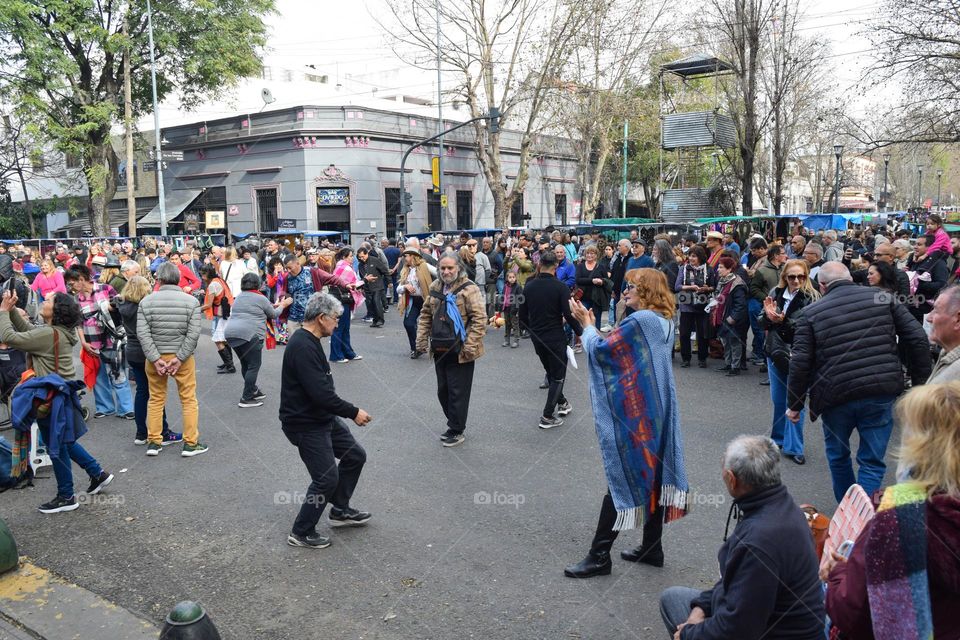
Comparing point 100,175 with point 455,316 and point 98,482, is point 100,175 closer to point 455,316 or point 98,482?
point 98,482

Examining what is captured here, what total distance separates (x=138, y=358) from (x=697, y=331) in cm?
734

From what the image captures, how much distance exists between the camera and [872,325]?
458 centimetres

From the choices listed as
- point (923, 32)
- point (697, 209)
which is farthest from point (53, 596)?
point (697, 209)

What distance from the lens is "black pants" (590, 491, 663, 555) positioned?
13.9ft

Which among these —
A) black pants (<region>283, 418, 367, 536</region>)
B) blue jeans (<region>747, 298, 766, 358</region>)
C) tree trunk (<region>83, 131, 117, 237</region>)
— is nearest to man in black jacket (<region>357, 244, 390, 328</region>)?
blue jeans (<region>747, 298, 766, 358</region>)

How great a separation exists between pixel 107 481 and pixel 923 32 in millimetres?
15179

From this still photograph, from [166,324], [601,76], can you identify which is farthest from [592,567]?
[601,76]

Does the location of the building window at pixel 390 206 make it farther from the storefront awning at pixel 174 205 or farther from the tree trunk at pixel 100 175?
the tree trunk at pixel 100 175

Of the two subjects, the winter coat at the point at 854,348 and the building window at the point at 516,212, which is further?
the building window at the point at 516,212

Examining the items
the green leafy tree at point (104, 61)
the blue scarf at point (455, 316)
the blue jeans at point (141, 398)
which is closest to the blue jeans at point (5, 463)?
the blue jeans at point (141, 398)

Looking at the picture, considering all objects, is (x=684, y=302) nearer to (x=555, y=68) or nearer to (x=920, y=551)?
(x=920, y=551)

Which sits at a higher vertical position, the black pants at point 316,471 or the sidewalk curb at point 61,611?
the black pants at point 316,471

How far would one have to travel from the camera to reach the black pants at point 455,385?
689 centimetres

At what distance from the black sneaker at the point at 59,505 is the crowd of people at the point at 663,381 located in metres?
0.02
